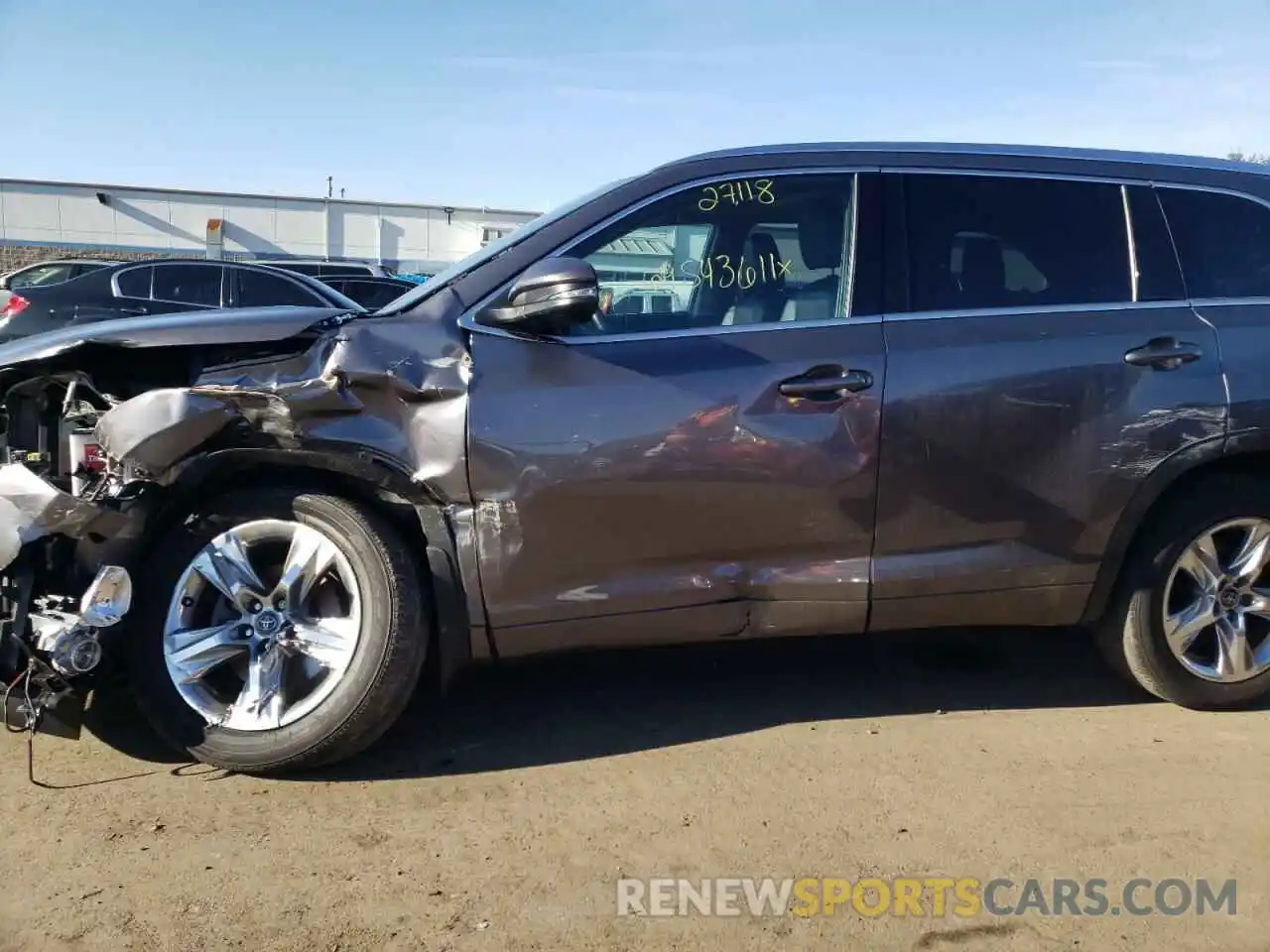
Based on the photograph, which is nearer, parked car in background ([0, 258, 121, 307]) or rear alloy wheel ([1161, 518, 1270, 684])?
rear alloy wheel ([1161, 518, 1270, 684])

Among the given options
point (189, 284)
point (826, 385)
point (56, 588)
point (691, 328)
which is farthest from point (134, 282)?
point (826, 385)

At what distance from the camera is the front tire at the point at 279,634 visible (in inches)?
124

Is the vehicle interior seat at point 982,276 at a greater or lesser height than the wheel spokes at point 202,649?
greater

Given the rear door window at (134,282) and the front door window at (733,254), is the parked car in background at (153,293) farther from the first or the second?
the front door window at (733,254)

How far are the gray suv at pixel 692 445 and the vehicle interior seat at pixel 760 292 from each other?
0.01 meters

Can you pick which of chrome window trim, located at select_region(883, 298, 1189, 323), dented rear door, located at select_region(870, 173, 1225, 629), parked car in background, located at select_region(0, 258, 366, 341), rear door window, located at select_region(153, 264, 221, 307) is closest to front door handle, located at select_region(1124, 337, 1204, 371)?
dented rear door, located at select_region(870, 173, 1225, 629)

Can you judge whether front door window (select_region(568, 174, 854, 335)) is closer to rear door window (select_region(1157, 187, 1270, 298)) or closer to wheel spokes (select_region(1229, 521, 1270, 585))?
rear door window (select_region(1157, 187, 1270, 298))

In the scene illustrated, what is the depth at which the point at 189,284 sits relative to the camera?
11.5 m

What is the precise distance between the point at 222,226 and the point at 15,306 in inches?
755

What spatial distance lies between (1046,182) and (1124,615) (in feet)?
5.10

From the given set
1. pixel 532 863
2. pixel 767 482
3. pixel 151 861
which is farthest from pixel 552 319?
pixel 151 861

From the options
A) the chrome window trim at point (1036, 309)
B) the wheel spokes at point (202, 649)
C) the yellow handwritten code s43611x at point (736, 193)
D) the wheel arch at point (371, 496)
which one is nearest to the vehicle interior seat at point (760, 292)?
the yellow handwritten code s43611x at point (736, 193)

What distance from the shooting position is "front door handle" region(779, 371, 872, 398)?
11.0 feet

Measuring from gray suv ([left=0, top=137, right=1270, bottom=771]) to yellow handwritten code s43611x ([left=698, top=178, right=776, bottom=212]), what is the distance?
10 millimetres
